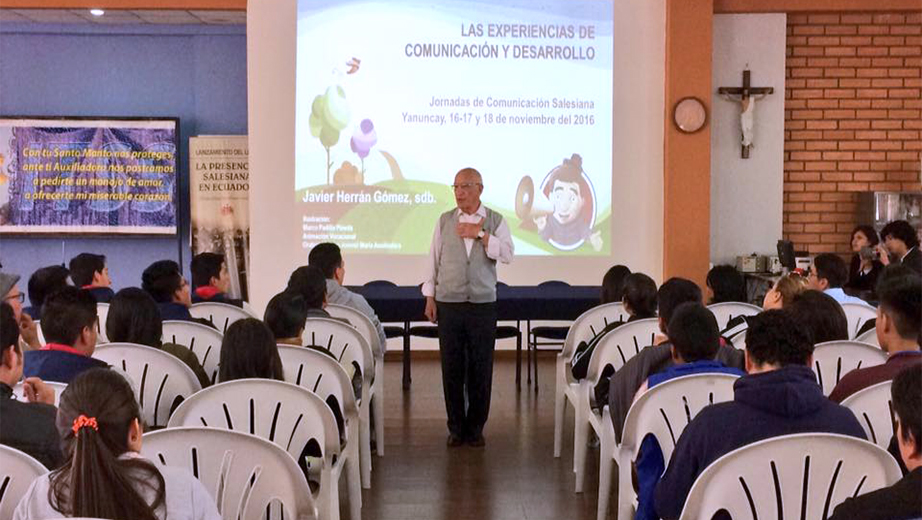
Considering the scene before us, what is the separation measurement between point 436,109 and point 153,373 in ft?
16.2

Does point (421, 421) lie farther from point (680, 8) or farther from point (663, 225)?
point (680, 8)

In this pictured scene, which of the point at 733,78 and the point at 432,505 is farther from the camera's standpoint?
the point at 733,78

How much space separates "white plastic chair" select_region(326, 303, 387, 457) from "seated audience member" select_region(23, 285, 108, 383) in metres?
1.84

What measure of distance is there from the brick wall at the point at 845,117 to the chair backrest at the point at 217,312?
5.31m

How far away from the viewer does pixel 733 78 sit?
8.57 m

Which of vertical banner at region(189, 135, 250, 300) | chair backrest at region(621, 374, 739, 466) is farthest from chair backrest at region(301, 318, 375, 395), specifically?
vertical banner at region(189, 135, 250, 300)

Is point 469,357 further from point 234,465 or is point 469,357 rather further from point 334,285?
point 234,465

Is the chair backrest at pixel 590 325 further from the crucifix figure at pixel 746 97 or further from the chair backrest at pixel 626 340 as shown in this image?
the crucifix figure at pixel 746 97

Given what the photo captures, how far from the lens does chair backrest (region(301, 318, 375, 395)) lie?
4664 millimetres

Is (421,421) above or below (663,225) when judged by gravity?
below

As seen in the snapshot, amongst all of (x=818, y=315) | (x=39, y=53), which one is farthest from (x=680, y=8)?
(x=39, y=53)

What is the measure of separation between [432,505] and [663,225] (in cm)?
442

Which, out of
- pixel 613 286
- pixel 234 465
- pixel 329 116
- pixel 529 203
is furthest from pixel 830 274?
pixel 329 116

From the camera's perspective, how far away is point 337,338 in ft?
15.4
